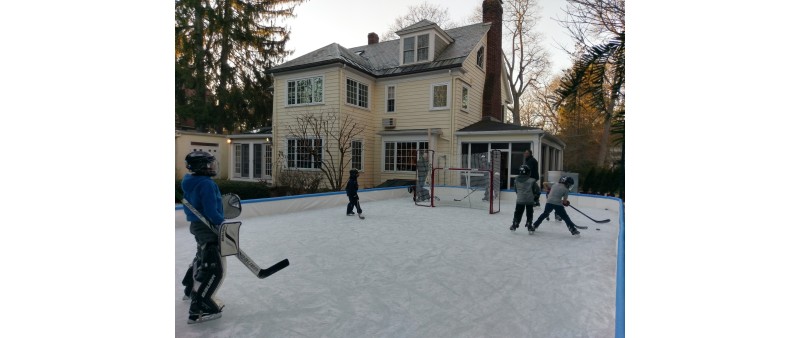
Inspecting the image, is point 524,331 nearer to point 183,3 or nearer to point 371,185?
point 371,185

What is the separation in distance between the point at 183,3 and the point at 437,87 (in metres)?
13.5

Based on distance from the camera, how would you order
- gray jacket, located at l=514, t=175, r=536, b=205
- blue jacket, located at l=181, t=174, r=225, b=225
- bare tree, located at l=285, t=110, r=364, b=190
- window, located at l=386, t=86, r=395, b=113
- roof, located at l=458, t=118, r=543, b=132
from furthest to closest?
window, located at l=386, t=86, r=395, b=113, bare tree, located at l=285, t=110, r=364, b=190, roof, located at l=458, t=118, r=543, b=132, gray jacket, located at l=514, t=175, r=536, b=205, blue jacket, located at l=181, t=174, r=225, b=225

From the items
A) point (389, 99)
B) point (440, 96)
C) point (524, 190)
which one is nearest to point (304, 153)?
point (389, 99)

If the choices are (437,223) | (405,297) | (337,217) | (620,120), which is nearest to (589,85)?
(620,120)

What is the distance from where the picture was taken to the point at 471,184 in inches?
505

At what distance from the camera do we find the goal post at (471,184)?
432 inches

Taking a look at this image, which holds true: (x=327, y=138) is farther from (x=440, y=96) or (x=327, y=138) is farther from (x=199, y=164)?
(x=199, y=164)

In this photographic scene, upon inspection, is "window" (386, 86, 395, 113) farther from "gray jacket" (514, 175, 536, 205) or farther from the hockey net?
"gray jacket" (514, 175, 536, 205)

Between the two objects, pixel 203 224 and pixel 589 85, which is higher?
pixel 589 85

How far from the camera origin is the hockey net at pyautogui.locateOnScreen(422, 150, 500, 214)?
10.9 m

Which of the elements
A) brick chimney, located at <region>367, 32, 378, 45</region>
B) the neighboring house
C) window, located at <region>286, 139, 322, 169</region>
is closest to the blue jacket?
window, located at <region>286, 139, 322, 169</region>

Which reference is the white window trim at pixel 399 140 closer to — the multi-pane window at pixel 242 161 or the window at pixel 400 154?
the window at pixel 400 154

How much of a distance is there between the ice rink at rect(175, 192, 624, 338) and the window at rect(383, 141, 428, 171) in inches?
307

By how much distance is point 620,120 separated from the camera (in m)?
1.64
